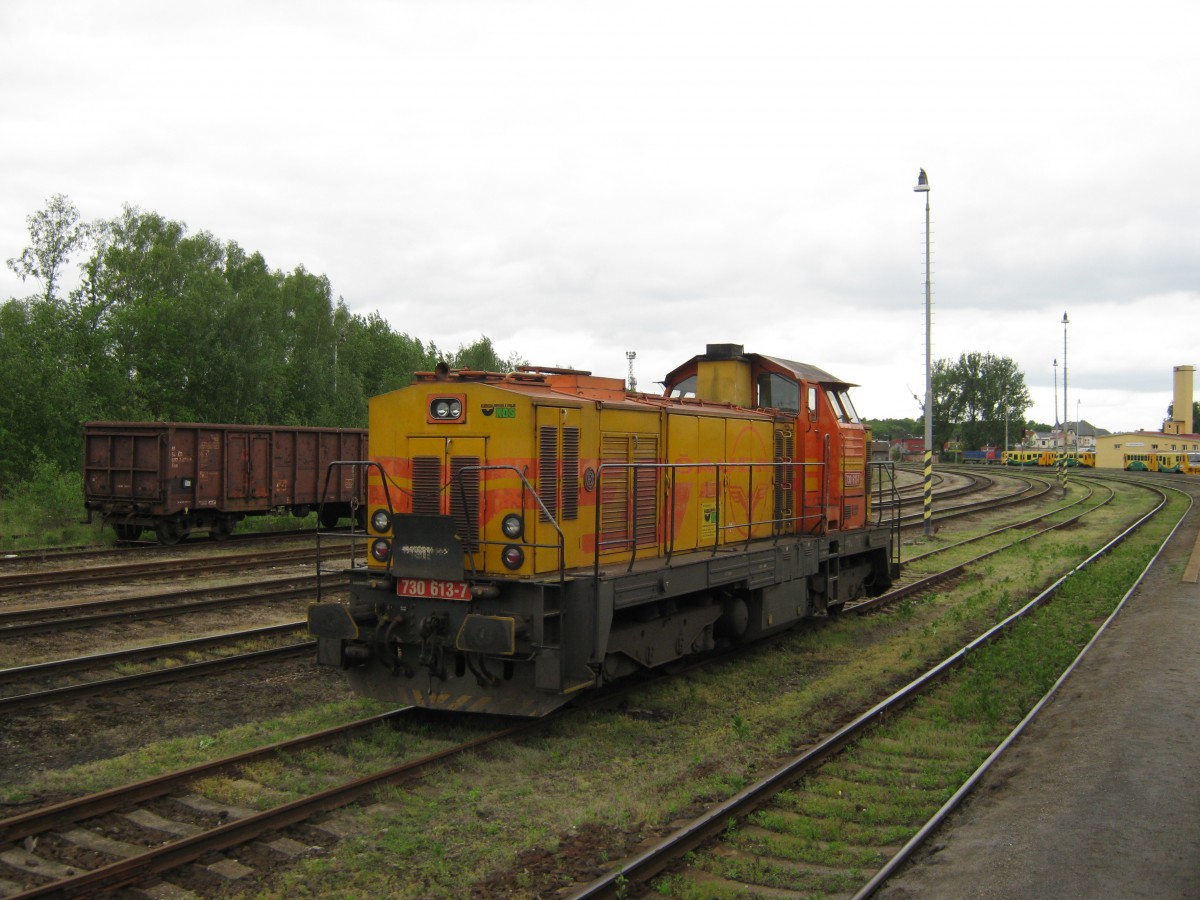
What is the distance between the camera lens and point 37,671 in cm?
878

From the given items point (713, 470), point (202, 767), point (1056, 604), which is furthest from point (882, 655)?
point (202, 767)

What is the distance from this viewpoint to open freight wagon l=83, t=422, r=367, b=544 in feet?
62.5

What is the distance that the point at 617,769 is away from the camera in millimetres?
6836

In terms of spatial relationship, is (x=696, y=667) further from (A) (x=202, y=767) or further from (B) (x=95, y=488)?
(B) (x=95, y=488)

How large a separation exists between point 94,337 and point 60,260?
1537 centimetres

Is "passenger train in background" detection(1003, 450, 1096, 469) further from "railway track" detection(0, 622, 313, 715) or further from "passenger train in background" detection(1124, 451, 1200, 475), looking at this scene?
"railway track" detection(0, 622, 313, 715)

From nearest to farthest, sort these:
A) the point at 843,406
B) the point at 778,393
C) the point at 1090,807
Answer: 1. the point at 1090,807
2. the point at 778,393
3. the point at 843,406

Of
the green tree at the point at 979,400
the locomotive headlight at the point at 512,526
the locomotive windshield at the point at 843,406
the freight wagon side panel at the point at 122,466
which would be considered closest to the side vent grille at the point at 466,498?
the locomotive headlight at the point at 512,526

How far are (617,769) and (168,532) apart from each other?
52.0ft

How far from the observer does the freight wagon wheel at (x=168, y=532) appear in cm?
1942

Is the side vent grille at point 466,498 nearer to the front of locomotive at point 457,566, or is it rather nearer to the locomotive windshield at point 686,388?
the front of locomotive at point 457,566

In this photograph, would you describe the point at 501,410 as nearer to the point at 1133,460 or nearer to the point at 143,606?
the point at 143,606

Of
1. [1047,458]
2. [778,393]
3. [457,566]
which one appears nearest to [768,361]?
[778,393]

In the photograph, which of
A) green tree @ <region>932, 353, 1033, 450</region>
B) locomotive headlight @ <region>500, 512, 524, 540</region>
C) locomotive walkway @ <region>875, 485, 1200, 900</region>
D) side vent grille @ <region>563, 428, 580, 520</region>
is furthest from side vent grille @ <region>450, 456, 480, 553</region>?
green tree @ <region>932, 353, 1033, 450</region>
